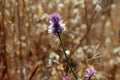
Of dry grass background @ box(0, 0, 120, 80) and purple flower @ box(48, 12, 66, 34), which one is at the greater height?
dry grass background @ box(0, 0, 120, 80)

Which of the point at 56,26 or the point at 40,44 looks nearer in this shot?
the point at 56,26

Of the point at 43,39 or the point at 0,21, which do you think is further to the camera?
the point at 43,39

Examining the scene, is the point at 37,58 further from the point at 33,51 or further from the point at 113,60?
the point at 113,60

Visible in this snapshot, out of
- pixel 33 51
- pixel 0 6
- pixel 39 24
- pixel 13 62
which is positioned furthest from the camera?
pixel 39 24

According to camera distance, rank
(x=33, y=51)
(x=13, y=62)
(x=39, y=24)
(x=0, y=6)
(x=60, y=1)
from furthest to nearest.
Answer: (x=60, y=1) < (x=39, y=24) < (x=33, y=51) < (x=13, y=62) < (x=0, y=6)

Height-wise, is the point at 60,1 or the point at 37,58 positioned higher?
the point at 60,1

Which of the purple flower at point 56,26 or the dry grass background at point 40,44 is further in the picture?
the dry grass background at point 40,44

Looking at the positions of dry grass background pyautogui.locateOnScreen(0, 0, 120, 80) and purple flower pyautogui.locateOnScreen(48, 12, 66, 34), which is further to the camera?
dry grass background pyautogui.locateOnScreen(0, 0, 120, 80)


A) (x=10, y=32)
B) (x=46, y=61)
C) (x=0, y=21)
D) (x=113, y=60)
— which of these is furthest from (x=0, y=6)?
(x=113, y=60)

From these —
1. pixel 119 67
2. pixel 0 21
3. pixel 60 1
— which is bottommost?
pixel 119 67

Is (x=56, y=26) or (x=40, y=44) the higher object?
(x=40, y=44)

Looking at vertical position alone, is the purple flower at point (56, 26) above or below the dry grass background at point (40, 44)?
below
